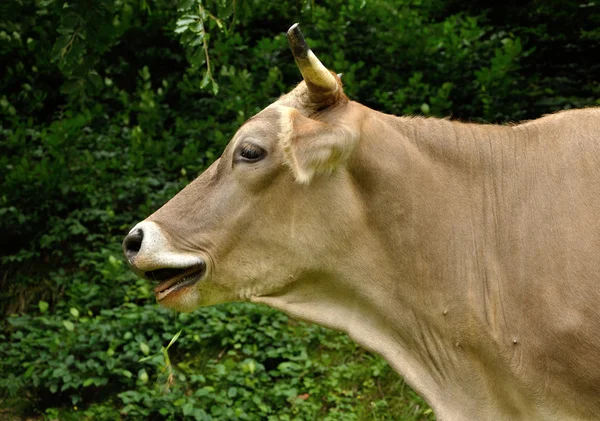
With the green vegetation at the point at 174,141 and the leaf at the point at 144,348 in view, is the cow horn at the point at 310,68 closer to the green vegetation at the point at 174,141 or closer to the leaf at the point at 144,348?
the green vegetation at the point at 174,141

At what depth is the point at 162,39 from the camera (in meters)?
11.0

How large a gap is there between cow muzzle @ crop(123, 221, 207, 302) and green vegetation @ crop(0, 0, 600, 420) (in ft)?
4.72

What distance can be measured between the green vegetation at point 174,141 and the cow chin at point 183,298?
151 centimetres

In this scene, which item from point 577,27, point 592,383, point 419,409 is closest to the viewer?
point 592,383

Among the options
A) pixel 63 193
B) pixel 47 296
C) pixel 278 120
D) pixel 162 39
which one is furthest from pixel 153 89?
pixel 278 120

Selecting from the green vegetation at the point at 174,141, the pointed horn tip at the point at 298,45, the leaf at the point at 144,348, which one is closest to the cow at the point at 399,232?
the pointed horn tip at the point at 298,45

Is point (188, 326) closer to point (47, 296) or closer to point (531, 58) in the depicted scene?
point (47, 296)

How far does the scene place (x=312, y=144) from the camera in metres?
3.69

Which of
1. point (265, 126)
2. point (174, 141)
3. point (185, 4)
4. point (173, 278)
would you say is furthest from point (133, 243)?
point (174, 141)

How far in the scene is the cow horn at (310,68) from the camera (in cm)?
379

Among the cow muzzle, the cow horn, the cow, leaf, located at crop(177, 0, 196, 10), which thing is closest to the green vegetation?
leaf, located at crop(177, 0, 196, 10)

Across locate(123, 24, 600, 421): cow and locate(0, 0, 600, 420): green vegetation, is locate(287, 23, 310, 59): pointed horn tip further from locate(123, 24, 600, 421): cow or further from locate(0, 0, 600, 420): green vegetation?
locate(0, 0, 600, 420): green vegetation

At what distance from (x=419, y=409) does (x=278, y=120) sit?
10.4 ft

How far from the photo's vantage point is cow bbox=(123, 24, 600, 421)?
3.71 metres
